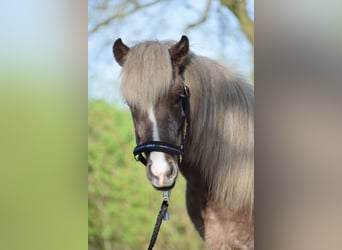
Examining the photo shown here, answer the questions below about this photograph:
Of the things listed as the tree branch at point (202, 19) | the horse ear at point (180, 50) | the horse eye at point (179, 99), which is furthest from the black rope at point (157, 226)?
the tree branch at point (202, 19)

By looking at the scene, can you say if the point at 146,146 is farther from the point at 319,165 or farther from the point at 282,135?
the point at 319,165

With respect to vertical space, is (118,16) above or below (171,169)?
above

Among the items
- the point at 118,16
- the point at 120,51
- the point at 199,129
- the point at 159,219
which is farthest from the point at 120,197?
the point at 118,16

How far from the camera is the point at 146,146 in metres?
1.66

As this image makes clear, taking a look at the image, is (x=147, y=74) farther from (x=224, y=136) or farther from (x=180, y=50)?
(x=224, y=136)

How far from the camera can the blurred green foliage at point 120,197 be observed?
5.84 ft

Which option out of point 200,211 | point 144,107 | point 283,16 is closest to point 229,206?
point 200,211

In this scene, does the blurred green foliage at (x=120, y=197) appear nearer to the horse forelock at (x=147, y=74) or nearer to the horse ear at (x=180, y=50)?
the horse forelock at (x=147, y=74)

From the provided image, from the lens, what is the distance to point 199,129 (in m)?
1.72

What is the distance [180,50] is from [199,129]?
0.29 m

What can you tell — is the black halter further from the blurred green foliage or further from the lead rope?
the lead rope

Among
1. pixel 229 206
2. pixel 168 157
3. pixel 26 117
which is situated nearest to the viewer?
pixel 168 157

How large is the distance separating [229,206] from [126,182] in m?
0.40

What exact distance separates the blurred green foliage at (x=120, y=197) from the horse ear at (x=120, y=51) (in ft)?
0.58
